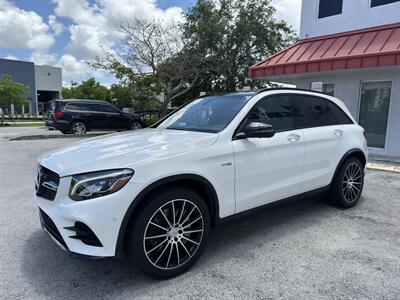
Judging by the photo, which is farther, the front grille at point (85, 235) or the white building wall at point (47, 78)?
the white building wall at point (47, 78)

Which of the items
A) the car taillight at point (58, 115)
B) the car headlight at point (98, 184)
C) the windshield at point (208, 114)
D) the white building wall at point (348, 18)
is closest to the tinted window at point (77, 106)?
the car taillight at point (58, 115)

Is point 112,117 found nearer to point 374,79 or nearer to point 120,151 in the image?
point 374,79

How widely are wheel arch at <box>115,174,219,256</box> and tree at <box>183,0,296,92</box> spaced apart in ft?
56.8

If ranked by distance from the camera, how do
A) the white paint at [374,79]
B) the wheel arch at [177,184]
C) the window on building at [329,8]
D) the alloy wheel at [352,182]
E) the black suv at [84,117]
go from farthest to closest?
the black suv at [84,117]
the window on building at [329,8]
the white paint at [374,79]
the alloy wheel at [352,182]
the wheel arch at [177,184]

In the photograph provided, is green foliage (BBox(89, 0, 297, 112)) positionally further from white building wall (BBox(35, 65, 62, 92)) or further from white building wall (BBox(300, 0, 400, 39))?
white building wall (BBox(35, 65, 62, 92))

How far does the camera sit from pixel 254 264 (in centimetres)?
307

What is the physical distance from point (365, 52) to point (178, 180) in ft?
24.5

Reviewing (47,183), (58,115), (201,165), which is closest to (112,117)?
(58,115)

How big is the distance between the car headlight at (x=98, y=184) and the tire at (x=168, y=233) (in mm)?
310

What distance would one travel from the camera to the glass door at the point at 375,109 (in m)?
9.10

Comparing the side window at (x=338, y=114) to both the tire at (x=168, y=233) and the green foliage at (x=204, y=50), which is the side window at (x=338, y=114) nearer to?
the tire at (x=168, y=233)

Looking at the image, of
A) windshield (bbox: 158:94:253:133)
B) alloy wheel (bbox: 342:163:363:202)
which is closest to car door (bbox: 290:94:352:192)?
alloy wheel (bbox: 342:163:363:202)

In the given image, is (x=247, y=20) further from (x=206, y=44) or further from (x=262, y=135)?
(x=262, y=135)

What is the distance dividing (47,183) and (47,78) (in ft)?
209
